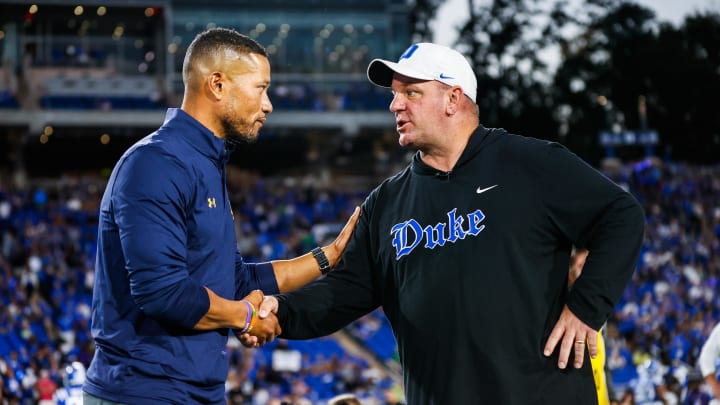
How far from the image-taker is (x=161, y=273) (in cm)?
348

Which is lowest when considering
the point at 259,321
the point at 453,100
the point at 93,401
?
the point at 93,401

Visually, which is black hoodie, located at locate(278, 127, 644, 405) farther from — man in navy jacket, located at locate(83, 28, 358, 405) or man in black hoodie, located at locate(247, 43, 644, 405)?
man in navy jacket, located at locate(83, 28, 358, 405)

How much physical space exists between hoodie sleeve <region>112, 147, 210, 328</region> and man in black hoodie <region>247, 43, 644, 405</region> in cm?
79

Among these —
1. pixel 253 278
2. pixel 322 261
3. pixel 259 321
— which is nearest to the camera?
pixel 259 321

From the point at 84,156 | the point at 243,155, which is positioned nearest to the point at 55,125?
the point at 84,156

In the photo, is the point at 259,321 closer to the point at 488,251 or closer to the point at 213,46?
the point at 488,251

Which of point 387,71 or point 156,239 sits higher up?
point 387,71

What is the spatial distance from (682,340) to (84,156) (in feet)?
76.4

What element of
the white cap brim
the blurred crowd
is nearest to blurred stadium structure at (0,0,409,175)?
the blurred crowd

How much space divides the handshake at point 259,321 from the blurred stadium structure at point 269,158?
15503 millimetres

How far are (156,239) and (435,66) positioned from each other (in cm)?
142

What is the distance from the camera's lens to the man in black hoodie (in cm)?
387

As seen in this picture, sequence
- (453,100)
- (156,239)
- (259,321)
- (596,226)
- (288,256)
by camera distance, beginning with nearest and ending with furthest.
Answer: (156,239)
(596,226)
(259,321)
(453,100)
(288,256)

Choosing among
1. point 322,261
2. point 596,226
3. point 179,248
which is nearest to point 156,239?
point 179,248
